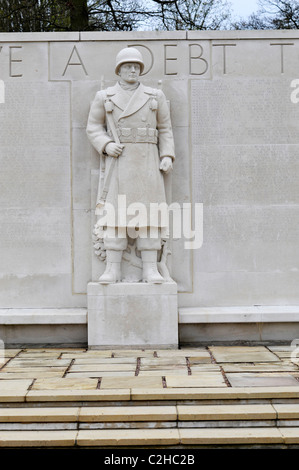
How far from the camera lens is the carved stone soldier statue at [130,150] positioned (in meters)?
6.21

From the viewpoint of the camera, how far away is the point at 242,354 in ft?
19.5

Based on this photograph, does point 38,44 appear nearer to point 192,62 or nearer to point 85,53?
point 85,53

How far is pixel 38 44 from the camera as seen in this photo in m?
6.64

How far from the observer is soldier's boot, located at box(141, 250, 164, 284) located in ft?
20.4

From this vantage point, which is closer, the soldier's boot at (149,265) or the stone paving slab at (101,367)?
the stone paving slab at (101,367)

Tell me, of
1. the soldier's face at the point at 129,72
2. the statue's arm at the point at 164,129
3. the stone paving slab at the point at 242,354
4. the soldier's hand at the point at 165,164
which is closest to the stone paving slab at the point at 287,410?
the stone paving slab at the point at 242,354

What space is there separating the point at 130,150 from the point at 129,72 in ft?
2.92

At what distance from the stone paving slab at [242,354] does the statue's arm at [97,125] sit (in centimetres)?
265

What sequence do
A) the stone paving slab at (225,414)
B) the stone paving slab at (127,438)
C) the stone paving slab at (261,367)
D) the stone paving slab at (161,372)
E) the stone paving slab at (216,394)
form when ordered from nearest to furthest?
the stone paving slab at (127,438) < the stone paving slab at (225,414) < the stone paving slab at (216,394) < the stone paving slab at (161,372) < the stone paving slab at (261,367)

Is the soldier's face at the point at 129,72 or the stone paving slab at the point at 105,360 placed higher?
the soldier's face at the point at 129,72

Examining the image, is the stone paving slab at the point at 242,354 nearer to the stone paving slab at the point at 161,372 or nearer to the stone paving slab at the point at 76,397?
the stone paving slab at the point at 161,372

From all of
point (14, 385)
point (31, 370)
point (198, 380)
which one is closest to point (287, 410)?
point (198, 380)

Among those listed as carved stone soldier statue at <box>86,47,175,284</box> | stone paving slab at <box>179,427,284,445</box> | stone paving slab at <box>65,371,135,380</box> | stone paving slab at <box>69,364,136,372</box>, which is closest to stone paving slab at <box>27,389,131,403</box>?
stone paving slab at <box>65,371,135,380</box>

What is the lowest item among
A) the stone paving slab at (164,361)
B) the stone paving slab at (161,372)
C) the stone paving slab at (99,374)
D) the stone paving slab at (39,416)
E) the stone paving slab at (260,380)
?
the stone paving slab at (39,416)
